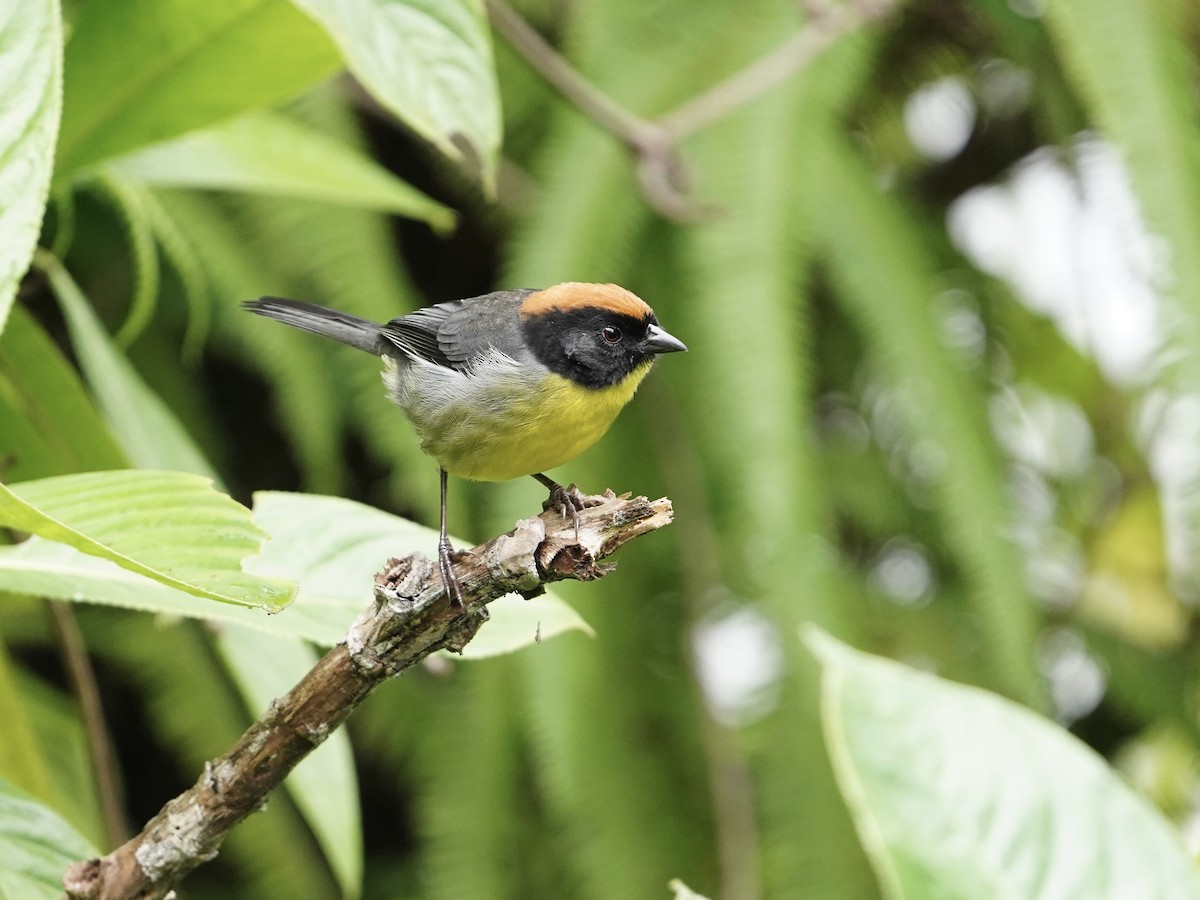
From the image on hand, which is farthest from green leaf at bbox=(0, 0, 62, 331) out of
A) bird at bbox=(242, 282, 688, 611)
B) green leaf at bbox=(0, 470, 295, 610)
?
bird at bbox=(242, 282, 688, 611)

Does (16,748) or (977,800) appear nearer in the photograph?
(977,800)

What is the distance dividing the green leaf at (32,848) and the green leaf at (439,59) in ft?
3.65

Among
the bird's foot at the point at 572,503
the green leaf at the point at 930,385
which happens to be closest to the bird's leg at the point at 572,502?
the bird's foot at the point at 572,503

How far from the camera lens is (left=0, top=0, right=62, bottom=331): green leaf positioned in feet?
4.79

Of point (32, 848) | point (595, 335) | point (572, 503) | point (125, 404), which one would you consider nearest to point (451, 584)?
point (572, 503)

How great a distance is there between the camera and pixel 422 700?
3.60 meters

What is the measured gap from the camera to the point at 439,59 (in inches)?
78.0

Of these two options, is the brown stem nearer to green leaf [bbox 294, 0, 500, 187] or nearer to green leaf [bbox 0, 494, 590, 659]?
green leaf [bbox 0, 494, 590, 659]

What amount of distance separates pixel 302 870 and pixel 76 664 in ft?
4.73

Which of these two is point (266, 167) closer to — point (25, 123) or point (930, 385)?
point (25, 123)

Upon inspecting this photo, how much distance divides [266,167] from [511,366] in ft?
2.08

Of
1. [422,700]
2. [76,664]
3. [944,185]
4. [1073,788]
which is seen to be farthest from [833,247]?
[76,664]

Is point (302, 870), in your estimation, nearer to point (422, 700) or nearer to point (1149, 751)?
point (422, 700)

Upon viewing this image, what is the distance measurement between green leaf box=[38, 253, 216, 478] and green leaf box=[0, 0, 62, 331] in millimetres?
863
